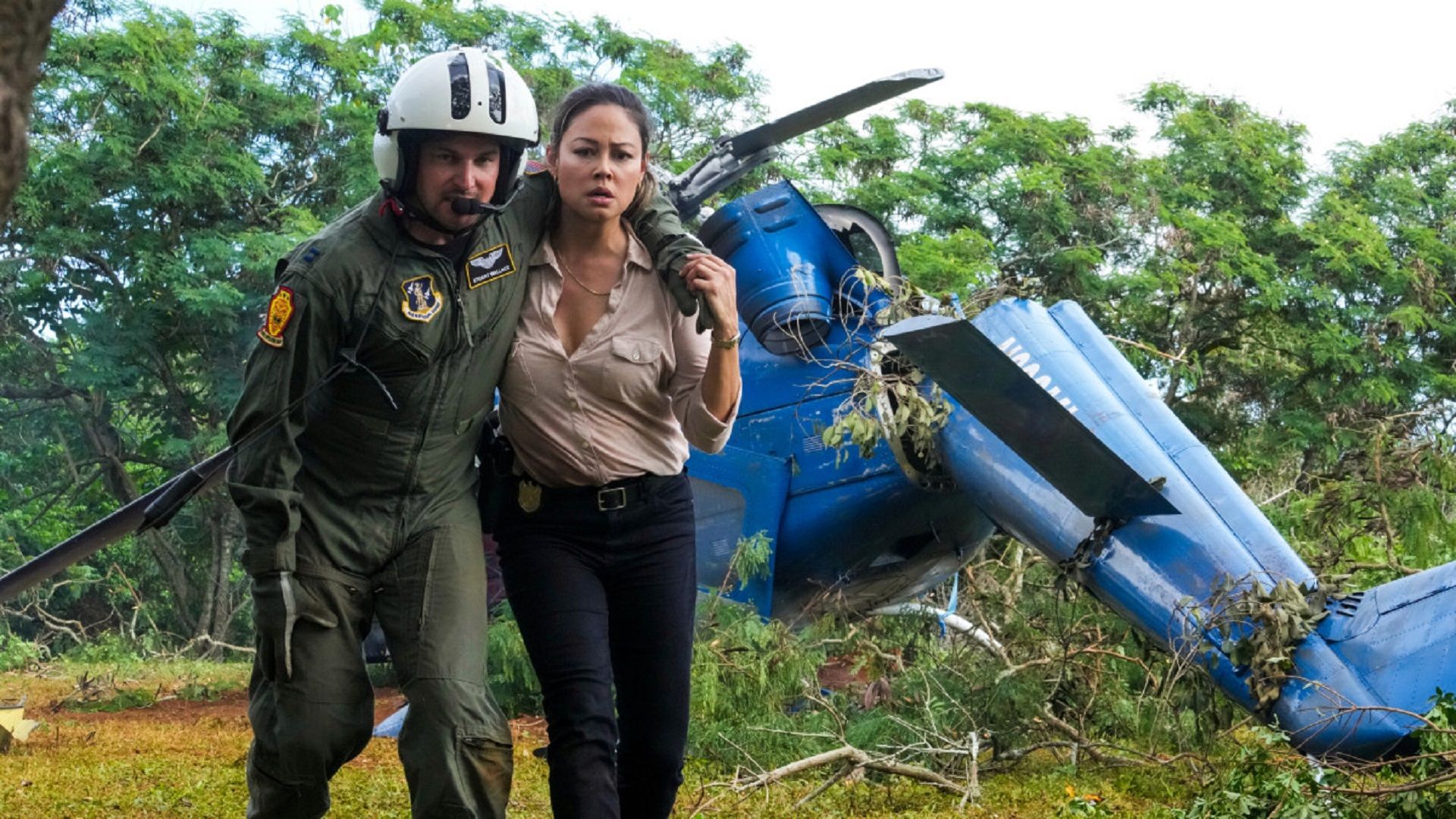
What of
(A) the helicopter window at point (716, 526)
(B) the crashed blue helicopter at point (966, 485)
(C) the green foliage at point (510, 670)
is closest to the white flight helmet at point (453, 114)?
(B) the crashed blue helicopter at point (966, 485)

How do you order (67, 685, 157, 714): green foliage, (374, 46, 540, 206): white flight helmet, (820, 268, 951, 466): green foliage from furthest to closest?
(67, 685, 157, 714): green foliage, (820, 268, 951, 466): green foliage, (374, 46, 540, 206): white flight helmet

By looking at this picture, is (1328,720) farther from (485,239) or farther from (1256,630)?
(485,239)

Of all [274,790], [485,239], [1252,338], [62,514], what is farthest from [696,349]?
[62,514]

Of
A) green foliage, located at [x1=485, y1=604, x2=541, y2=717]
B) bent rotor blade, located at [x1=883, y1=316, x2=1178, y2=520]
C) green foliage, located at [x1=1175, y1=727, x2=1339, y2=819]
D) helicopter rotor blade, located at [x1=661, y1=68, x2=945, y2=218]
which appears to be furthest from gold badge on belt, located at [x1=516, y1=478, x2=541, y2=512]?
green foliage, located at [x1=485, y1=604, x2=541, y2=717]

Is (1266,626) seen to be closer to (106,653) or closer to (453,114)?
(453,114)

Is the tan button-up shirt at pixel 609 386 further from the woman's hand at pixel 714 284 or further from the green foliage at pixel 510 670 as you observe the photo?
the green foliage at pixel 510 670

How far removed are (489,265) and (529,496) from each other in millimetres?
524

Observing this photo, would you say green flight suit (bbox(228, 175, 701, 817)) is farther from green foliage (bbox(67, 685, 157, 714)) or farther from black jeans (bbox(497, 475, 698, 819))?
green foliage (bbox(67, 685, 157, 714))

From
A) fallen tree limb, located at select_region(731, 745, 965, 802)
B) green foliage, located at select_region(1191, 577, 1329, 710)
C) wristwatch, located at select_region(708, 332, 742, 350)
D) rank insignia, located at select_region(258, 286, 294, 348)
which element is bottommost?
fallen tree limb, located at select_region(731, 745, 965, 802)

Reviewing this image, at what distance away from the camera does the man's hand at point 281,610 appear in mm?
3504

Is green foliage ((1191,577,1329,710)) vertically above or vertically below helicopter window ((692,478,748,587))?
above

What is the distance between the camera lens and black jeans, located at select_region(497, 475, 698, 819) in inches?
141

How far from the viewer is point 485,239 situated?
3668 millimetres

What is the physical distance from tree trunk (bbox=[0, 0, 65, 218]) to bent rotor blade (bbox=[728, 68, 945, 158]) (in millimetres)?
5025
